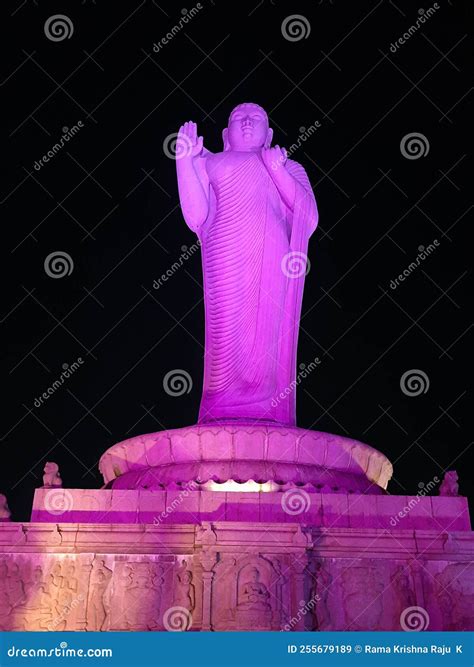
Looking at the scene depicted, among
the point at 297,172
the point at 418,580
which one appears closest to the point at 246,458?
the point at 418,580

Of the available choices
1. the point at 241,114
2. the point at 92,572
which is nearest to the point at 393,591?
the point at 92,572

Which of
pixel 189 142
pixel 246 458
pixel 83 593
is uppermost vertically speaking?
pixel 189 142

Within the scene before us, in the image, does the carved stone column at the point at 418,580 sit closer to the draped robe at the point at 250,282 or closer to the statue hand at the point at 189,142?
the draped robe at the point at 250,282

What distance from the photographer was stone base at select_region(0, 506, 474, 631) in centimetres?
845

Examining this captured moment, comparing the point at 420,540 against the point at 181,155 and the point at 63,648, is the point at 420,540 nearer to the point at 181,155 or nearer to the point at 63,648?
the point at 63,648

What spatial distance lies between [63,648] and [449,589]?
419 centimetres

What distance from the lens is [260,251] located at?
11930mm

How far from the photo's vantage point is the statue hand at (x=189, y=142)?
11.8 m
